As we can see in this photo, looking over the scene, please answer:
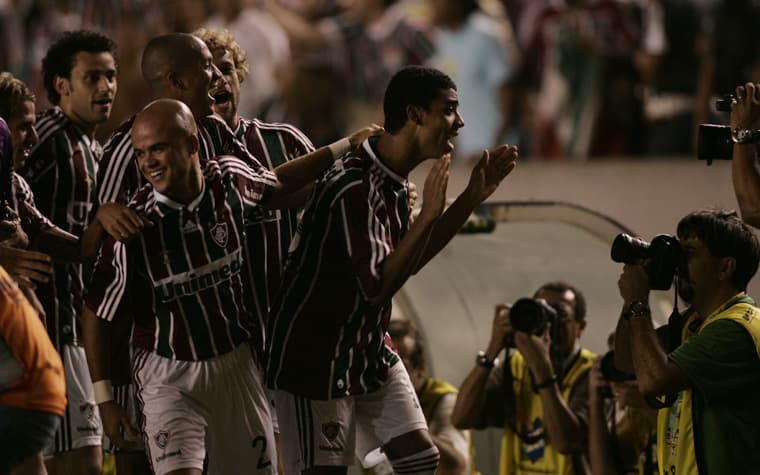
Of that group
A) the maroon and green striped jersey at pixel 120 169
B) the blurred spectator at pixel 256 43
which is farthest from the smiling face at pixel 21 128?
the blurred spectator at pixel 256 43

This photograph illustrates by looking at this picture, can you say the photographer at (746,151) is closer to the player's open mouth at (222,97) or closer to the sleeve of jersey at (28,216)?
the player's open mouth at (222,97)

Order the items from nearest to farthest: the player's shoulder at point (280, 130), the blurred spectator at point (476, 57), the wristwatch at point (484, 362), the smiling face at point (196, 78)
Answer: the smiling face at point (196, 78)
the player's shoulder at point (280, 130)
the wristwatch at point (484, 362)
the blurred spectator at point (476, 57)

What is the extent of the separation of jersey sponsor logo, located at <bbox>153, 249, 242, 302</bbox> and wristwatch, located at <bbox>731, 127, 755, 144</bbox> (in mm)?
1600

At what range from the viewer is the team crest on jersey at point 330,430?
15.6 feet

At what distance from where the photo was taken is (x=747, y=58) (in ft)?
36.1

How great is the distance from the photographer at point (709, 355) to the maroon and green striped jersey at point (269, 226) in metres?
1.15

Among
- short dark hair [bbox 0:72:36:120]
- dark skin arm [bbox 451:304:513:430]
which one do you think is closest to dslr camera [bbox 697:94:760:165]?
dark skin arm [bbox 451:304:513:430]

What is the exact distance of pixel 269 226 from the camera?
203 inches

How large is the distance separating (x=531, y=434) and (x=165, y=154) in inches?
97.1

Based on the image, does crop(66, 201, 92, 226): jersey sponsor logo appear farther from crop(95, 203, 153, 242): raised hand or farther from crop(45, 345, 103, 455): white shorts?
crop(95, 203, 153, 242): raised hand

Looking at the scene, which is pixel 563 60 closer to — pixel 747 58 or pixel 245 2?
pixel 747 58

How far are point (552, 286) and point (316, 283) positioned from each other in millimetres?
1878

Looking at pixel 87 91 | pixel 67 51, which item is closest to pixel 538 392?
pixel 87 91

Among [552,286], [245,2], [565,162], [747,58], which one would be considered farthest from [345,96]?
[552,286]
